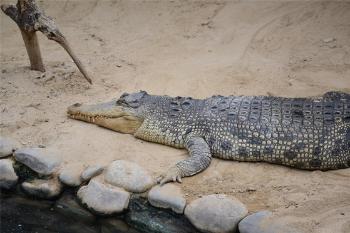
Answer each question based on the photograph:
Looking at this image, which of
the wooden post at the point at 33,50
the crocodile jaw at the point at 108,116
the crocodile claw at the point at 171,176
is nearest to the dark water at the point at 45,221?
the crocodile claw at the point at 171,176

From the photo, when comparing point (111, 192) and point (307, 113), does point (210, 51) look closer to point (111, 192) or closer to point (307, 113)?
point (307, 113)

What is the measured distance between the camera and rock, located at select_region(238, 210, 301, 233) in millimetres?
3768

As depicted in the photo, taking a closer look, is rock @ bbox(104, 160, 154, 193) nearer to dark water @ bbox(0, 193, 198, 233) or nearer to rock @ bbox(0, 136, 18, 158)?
dark water @ bbox(0, 193, 198, 233)

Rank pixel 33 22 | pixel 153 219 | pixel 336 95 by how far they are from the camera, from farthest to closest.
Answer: pixel 33 22, pixel 336 95, pixel 153 219

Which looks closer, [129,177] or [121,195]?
[121,195]

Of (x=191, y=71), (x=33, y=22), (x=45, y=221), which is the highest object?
(x=33, y=22)

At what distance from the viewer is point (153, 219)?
4289mm

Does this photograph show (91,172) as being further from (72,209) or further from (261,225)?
(261,225)

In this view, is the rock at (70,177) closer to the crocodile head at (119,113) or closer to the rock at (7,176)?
the rock at (7,176)

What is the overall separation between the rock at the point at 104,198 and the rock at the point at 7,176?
78 cm

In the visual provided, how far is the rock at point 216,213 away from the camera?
13.1 ft

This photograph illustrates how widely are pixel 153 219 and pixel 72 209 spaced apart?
781mm

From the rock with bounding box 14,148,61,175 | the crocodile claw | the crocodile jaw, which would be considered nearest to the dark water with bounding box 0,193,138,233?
the rock with bounding box 14,148,61,175

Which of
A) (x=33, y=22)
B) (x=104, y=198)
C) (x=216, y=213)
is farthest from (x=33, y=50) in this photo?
(x=216, y=213)
